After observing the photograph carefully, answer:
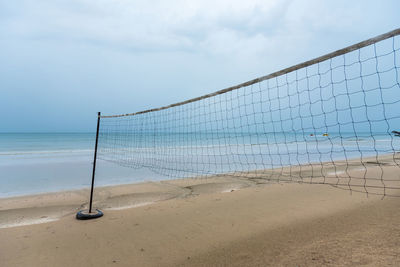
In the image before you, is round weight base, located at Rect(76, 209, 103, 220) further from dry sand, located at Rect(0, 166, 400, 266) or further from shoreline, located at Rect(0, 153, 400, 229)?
shoreline, located at Rect(0, 153, 400, 229)

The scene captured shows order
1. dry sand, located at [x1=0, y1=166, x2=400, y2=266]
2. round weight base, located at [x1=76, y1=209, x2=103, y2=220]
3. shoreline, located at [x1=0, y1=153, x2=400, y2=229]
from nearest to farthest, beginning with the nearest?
dry sand, located at [x1=0, y1=166, x2=400, y2=266], round weight base, located at [x1=76, y1=209, x2=103, y2=220], shoreline, located at [x1=0, y1=153, x2=400, y2=229]

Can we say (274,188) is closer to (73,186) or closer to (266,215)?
(266,215)

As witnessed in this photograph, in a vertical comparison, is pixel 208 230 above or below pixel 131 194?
below

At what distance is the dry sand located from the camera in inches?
98.4

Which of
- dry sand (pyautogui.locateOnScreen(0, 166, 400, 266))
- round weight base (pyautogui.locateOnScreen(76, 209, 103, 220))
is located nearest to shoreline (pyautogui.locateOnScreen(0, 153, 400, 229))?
dry sand (pyautogui.locateOnScreen(0, 166, 400, 266))

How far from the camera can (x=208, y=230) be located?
3.27 meters

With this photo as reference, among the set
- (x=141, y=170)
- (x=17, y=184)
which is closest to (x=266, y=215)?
(x=141, y=170)

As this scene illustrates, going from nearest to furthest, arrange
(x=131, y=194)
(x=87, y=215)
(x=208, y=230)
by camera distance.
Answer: (x=208, y=230) < (x=87, y=215) < (x=131, y=194)

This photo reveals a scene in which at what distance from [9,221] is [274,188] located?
4.95 metres

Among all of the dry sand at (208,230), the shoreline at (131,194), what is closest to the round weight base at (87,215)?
the dry sand at (208,230)

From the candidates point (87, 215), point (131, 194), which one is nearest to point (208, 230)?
point (87, 215)

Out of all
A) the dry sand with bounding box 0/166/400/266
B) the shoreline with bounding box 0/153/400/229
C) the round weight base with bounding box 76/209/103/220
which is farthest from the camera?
the shoreline with bounding box 0/153/400/229

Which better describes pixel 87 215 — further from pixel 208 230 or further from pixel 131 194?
pixel 208 230

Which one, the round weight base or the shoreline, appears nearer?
the round weight base
